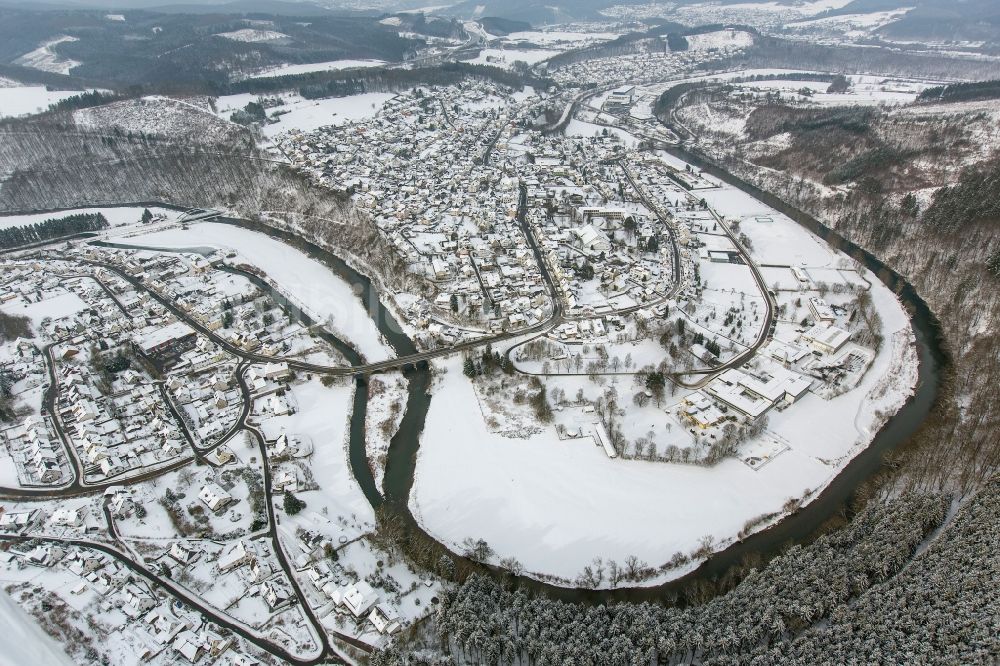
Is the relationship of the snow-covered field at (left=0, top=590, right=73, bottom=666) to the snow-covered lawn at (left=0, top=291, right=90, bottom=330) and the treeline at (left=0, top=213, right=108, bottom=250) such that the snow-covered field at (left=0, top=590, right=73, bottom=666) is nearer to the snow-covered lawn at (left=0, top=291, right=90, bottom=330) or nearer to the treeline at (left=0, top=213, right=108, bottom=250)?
the snow-covered lawn at (left=0, top=291, right=90, bottom=330)

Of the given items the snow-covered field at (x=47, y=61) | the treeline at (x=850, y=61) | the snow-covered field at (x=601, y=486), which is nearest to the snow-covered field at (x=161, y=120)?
the snow-covered field at (x=47, y=61)

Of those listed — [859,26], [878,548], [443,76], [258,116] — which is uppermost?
[859,26]

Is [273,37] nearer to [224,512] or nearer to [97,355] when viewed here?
[97,355]

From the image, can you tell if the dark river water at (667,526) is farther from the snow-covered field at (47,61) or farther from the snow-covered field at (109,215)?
the snow-covered field at (47,61)

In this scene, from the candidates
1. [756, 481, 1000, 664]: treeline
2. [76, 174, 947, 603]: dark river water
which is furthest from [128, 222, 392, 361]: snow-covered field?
[756, 481, 1000, 664]: treeline

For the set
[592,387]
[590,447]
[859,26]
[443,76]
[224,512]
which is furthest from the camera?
[859,26]

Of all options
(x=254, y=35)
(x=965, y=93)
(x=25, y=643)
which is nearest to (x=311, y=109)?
(x=254, y=35)

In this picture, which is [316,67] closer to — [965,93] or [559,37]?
[559,37]

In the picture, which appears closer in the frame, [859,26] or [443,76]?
[443,76]

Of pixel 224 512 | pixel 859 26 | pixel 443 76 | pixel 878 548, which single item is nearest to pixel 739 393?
pixel 878 548
